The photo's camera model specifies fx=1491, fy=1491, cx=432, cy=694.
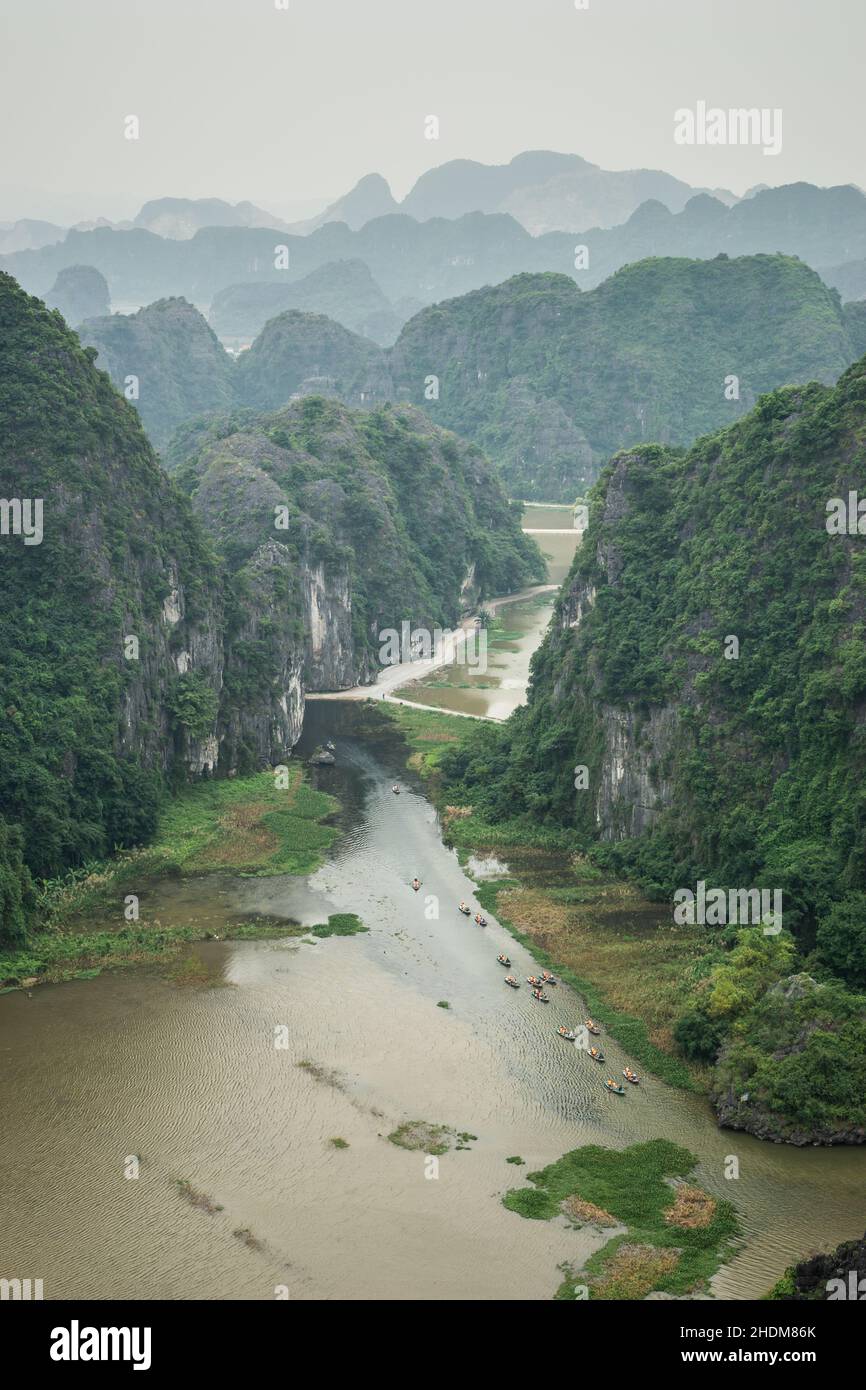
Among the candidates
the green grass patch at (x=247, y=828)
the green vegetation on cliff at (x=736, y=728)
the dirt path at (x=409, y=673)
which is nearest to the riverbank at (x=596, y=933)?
the green vegetation on cliff at (x=736, y=728)

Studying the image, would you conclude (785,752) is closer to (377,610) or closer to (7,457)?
(7,457)

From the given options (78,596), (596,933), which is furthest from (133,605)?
(596,933)

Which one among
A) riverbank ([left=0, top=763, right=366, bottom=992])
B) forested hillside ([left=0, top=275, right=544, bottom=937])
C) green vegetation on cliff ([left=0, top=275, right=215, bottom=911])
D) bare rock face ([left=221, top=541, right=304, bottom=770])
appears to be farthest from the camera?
bare rock face ([left=221, top=541, right=304, bottom=770])

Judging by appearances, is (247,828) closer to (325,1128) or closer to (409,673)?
(325,1128)

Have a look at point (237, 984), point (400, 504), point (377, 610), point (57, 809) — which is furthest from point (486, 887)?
point (400, 504)

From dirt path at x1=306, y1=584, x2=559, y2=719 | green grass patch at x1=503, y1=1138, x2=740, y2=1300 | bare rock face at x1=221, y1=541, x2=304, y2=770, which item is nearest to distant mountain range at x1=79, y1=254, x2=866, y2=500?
dirt path at x1=306, y1=584, x2=559, y2=719

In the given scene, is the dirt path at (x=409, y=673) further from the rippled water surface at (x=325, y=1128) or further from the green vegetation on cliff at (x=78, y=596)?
the rippled water surface at (x=325, y=1128)

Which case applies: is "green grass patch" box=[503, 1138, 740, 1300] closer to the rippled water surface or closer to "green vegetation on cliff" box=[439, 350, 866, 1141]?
the rippled water surface
